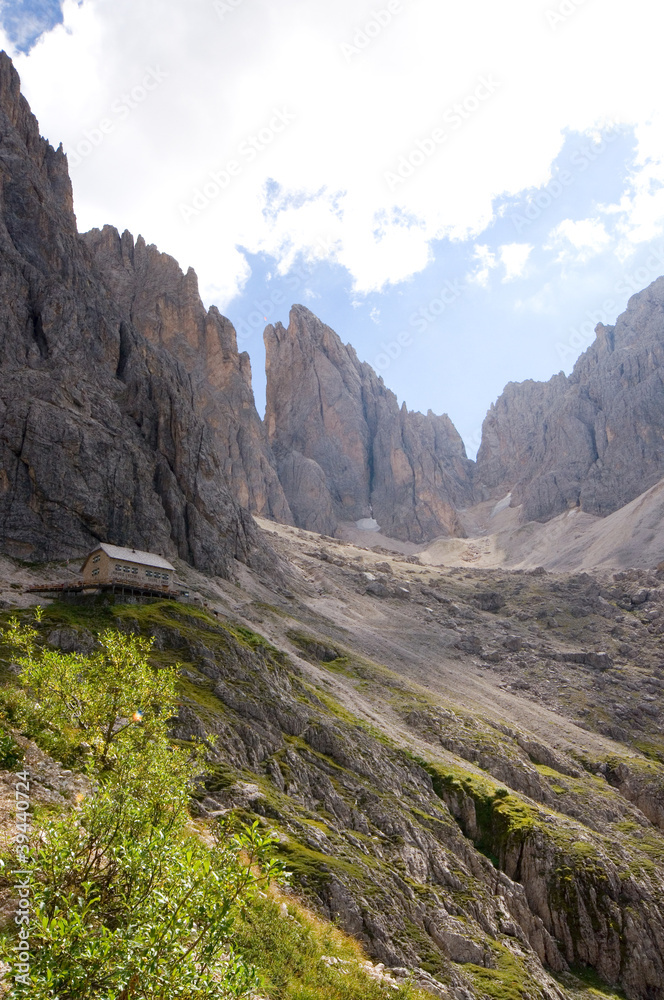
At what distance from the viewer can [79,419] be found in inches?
3780

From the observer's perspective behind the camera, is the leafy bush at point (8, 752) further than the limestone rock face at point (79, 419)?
No

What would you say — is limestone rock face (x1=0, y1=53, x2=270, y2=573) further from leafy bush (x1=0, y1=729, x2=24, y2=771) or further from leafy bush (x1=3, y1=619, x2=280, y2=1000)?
leafy bush (x1=3, y1=619, x2=280, y2=1000)

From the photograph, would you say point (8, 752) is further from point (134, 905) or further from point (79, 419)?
point (79, 419)

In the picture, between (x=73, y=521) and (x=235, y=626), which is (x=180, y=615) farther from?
(x=73, y=521)

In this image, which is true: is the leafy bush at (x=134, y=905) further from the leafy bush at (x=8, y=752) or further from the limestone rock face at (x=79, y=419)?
the limestone rock face at (x=79, y=419)

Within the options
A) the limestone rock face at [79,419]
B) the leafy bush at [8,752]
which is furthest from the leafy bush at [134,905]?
the limestone rock face at [79,419]

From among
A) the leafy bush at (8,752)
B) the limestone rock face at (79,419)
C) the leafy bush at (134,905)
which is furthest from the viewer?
the limestone rock face at (79,419)

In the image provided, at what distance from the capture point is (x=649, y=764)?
Result: 82.6 meters

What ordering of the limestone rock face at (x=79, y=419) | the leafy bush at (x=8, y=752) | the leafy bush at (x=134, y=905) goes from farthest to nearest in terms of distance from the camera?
the limestone rock face at (x=79, y=419) → the leafy bush at (x=8, y=752) → the leafy bush at (x=134, y=905)

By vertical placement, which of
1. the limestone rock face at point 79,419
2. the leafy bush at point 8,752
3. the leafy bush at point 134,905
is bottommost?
the leafy bush at point 8,752

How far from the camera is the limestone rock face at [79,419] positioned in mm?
86438

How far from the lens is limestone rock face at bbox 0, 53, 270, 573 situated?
8644cm

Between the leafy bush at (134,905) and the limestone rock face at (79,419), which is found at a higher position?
the limestone rock face at (79,419)

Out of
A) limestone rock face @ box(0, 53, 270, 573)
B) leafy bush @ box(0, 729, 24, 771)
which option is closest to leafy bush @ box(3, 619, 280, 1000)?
leafy bush @ box(0, 729, 24, 771)
